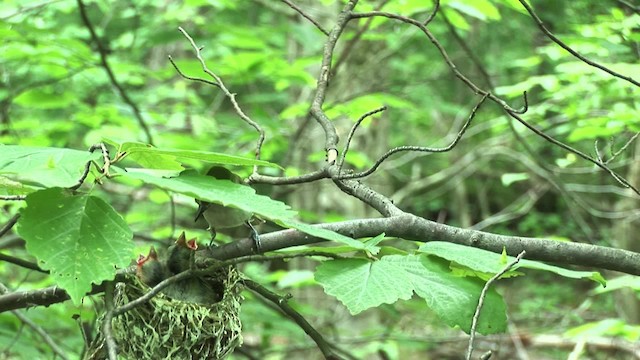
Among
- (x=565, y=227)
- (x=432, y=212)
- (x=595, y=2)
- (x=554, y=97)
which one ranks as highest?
(x=595, y=2)

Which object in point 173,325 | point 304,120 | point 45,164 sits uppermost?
point 45,164

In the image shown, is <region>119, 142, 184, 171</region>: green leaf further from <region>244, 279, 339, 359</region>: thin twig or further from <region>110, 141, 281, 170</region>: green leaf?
<region>244, 279, 339, 359</region>: thin twig

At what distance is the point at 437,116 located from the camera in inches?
416

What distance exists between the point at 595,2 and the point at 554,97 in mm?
1261

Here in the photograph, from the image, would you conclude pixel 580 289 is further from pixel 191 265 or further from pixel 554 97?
pixel 191 265

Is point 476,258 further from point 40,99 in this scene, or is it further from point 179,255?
point 40,99

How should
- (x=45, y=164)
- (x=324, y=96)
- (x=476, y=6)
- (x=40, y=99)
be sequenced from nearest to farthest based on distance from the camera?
(x=45, y=164)
(x=324, y=96)
(x=476, y=6)
(x=40, y=99)

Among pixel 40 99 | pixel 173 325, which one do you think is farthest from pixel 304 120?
pixel 173 325

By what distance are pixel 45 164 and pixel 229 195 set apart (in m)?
0.28

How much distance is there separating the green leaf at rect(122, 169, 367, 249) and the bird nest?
0.99 feet

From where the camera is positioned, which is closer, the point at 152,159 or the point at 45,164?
the point at 45,164

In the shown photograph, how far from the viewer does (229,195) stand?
1.14 metres

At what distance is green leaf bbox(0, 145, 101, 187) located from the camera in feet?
3.56

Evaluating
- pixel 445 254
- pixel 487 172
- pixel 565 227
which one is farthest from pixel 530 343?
pixel 565 227
